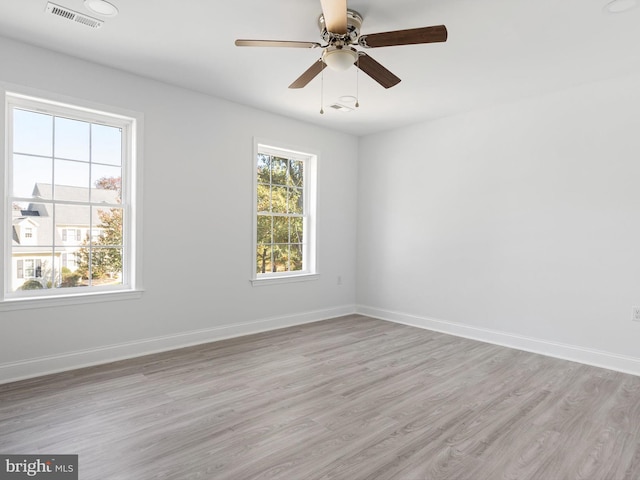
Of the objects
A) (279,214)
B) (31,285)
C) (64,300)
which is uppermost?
(279,214)

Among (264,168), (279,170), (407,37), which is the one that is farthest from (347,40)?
(279,170)

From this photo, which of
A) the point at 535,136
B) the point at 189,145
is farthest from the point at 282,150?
the point at 535,136

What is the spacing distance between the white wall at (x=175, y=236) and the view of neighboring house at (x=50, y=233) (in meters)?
0.37

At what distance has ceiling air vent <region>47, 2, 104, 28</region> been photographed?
8.73 feet

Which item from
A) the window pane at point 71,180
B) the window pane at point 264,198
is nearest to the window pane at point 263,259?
the window pane at point 264,198

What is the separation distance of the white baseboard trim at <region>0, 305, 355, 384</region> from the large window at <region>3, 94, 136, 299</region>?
0.57 meters

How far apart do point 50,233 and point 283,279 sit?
8.59ft

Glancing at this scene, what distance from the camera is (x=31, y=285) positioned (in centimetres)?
336

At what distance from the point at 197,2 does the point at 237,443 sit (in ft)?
9.40

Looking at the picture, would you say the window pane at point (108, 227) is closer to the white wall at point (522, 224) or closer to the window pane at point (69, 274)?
the window pane at point (69, 274)

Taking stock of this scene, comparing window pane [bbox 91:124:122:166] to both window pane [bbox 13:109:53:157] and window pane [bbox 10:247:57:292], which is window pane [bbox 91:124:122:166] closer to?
window pane [bbox 13:109:53:157]

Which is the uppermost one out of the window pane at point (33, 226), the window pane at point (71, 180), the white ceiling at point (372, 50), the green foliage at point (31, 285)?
the white ceiling at point (372, 50)

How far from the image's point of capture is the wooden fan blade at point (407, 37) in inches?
88.8

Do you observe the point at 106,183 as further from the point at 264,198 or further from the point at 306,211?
the point at 306,211
